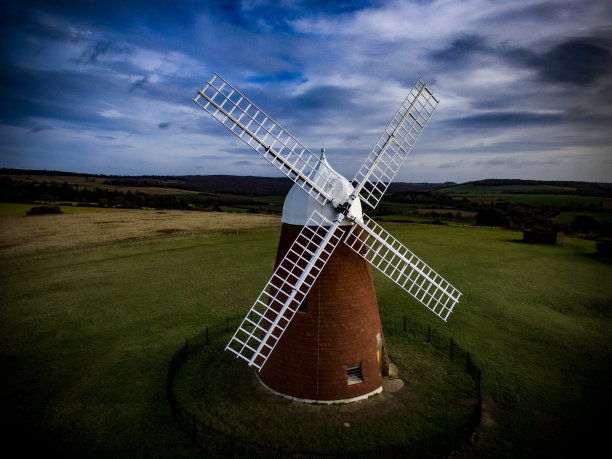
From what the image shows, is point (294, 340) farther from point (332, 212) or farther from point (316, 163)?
point (316, 163)

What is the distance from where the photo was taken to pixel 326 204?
42.7 ft

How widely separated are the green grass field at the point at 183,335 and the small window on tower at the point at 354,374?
454 centimetres

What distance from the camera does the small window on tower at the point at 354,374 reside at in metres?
14.2

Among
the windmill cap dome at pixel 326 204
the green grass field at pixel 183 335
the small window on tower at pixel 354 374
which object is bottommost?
the green grass field at pixel 183 335

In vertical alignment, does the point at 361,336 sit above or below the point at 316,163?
below

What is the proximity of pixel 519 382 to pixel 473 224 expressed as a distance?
62.6 metres

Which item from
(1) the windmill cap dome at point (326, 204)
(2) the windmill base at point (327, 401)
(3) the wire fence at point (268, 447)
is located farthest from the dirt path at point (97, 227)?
(1) the windmill cap dome at point (326, 204)

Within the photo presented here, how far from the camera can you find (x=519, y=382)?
1648cm

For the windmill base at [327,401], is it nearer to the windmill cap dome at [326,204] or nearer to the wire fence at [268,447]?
the wire fence at [268,447]

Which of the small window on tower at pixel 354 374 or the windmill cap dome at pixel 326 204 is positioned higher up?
the windmill cap dome at pixel 326 204

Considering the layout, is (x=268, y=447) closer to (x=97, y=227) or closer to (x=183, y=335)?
(x=183, y=335)

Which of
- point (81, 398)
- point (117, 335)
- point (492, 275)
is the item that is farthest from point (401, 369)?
point (492, 275)

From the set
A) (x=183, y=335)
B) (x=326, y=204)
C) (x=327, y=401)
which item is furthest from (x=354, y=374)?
(x=183, y=335)

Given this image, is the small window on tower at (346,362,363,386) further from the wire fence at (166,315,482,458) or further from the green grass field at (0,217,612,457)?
the green grass field at (0,217,612,457)
